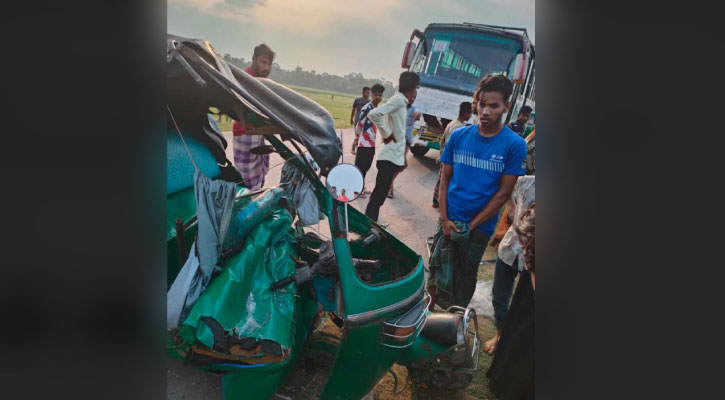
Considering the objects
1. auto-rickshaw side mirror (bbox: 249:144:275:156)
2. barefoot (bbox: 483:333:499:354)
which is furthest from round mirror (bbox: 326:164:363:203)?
barefoot (bbox: 483:333:499:354)

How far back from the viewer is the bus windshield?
9484 millimetres

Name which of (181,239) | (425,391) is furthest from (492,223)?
(181,239)

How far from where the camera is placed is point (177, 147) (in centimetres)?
260

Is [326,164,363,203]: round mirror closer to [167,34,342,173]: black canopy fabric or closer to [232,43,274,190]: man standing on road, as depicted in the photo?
[167,34,342,173]: black canopy fabric

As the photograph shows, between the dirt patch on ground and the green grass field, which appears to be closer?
the dirt patch on ground

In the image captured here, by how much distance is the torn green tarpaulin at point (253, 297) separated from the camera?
182cm

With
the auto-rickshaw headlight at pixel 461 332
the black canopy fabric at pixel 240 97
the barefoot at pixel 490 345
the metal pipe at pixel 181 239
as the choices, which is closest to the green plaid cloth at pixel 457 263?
the barefoot at pixel 490 345

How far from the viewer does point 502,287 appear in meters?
2.93

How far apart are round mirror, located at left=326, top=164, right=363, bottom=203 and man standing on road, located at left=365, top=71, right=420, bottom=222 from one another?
9.63 feet

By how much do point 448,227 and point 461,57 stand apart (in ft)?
27.5
